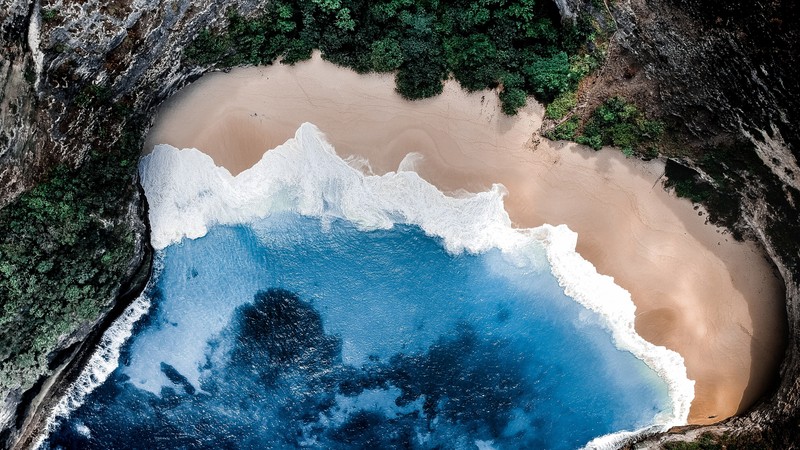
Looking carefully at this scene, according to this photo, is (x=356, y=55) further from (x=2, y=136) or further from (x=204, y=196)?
(x=2, y=136)

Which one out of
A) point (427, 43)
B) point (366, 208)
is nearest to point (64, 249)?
point (366, 208)

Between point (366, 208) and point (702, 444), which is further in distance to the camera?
point (366, 208)

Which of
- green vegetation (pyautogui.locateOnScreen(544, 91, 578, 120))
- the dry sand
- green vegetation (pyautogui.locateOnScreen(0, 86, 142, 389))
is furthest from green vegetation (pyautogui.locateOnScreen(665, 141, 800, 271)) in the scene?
green vegetation (pyautogui.locateOnScreen(0, 86, 142, 389))

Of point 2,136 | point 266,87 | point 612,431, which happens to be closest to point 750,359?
point 612,431

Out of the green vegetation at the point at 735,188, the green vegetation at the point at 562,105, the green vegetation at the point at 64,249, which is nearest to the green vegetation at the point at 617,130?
the green vegetation at the point at 562,105

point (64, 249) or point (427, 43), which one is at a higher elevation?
point (427, 43)

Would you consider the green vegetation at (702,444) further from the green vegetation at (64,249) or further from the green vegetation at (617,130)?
the green vegetation at (64,249)

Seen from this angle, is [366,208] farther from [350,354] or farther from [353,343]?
[350,354]

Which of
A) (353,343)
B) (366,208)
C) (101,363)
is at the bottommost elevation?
(101,363)
